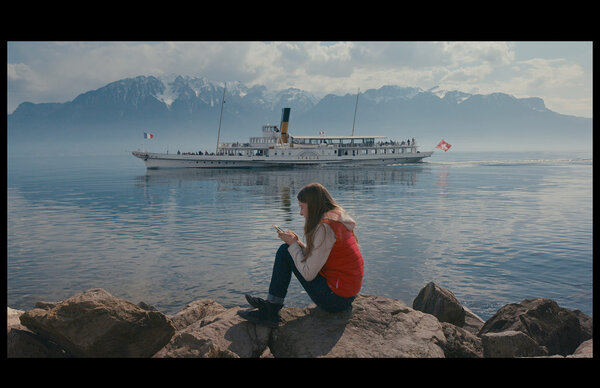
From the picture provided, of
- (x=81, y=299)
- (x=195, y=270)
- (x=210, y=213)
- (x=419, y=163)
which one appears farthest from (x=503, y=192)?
(x=419, y=163)

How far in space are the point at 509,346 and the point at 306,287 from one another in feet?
7.82

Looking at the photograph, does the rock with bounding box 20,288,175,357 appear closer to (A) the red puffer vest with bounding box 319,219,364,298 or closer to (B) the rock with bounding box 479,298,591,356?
(A) the red puffer vest with bounding box 319,219,364,298

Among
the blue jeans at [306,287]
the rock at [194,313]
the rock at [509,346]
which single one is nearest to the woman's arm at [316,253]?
the blue jeans at [306,287]

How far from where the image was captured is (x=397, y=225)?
18141 mm

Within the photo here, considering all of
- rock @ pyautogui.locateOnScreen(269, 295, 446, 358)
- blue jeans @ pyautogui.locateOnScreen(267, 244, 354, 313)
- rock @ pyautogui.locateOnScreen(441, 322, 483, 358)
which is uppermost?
blue jeans @ pyautogui.locateOnScreen(267, 244, 354, 313)

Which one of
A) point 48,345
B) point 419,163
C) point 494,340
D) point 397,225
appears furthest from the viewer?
point 419,163

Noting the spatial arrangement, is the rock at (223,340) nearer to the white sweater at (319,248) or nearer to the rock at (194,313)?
the white sweater at (319,248)

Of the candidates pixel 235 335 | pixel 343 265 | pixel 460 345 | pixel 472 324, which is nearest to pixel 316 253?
pixel 343 265

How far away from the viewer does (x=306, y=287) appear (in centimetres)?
458

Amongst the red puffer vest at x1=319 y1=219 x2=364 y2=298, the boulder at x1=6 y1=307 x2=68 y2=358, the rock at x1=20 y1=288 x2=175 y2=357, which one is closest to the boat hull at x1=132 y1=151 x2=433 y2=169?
the boulder at x1=6 y1=307 x2=68 y2=358

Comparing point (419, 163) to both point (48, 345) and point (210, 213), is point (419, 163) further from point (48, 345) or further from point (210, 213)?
point (48, 345)

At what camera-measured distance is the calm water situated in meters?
9.75

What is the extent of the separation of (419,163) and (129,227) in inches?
2303

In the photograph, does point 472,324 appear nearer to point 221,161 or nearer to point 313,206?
point 313,206
